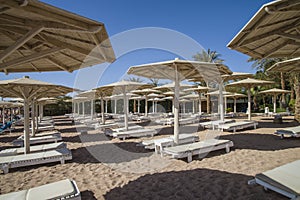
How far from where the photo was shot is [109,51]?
2.72m

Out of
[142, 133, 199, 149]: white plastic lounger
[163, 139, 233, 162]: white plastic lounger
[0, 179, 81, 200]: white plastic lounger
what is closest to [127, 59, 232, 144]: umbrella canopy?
[142, 133, 199, 149]: white plastic lounger

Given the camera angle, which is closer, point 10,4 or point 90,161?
point 10,4

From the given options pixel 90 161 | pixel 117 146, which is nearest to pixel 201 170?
pixel 90 161

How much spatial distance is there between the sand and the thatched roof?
247cm

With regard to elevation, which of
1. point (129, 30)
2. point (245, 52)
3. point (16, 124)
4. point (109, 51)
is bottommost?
point (16, 124)

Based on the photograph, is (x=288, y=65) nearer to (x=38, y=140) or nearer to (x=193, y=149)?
(x=193, y=149)

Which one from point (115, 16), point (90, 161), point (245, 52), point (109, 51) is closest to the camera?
point (109, 51)

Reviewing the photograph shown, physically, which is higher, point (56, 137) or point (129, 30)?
point (129, 30)

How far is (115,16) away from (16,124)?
14.5m

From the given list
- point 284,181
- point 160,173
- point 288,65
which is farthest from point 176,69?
point 284,181

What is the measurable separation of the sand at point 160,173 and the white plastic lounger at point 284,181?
0.65 feet

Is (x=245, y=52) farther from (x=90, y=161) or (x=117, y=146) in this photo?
(x=117, y=146)

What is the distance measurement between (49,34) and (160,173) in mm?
3554

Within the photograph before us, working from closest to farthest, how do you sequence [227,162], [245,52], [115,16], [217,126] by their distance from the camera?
[245,52]
[227,162]
[115,16]
[217,126]
